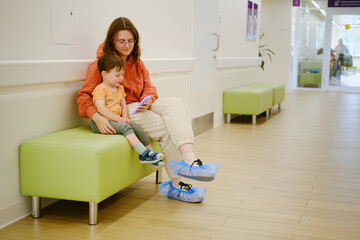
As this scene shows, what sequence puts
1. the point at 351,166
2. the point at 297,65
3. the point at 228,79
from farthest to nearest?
1. the point at 297,65
2. the point at 228,79
3. the point at 351,166

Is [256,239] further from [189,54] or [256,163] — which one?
[189,54]

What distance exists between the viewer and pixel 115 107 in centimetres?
353

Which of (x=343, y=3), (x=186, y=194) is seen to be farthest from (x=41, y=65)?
(x=343, y=3)

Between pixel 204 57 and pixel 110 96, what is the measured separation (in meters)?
3.64

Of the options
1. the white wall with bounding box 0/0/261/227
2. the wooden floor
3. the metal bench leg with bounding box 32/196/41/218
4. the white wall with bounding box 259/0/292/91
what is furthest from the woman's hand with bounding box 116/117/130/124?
the white wall with bounding box 259/0/292/91

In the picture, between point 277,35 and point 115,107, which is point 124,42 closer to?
point 115,107

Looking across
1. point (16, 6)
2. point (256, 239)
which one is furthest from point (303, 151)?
point (16, 6)

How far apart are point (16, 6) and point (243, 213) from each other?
2.03 meters

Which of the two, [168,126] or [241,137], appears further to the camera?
[241,137]

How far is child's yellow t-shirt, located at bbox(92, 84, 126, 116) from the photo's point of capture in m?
3.41

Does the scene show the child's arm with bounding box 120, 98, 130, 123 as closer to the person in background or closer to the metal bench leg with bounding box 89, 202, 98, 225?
the person in background

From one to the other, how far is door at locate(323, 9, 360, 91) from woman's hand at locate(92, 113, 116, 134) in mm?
13475

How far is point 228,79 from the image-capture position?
27.3 ft

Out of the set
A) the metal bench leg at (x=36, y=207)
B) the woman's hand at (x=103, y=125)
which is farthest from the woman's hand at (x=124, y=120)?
the metal bench leg at (x=36, y=207)
